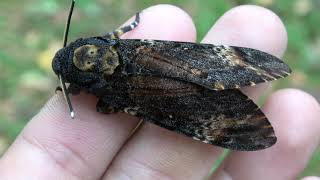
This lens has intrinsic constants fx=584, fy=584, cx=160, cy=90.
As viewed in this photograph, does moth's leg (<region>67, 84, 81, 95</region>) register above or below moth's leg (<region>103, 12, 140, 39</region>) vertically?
below

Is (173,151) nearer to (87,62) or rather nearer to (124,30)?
(87,62)

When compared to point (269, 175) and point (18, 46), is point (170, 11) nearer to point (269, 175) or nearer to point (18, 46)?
point (269, 175)

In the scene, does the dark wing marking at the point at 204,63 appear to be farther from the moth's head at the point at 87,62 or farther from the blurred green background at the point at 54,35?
the blurred green background at the point at 54,35

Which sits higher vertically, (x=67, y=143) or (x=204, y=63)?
(x=204, y=63)

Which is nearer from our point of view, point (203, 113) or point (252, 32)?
point (203, 113)

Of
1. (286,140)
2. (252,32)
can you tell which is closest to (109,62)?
(252,32)

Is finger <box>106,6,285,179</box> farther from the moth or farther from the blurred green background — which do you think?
the blurred green background

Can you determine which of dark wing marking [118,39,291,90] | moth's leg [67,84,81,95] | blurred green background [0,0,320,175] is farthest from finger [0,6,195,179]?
blurred green background [0,0,320,175]

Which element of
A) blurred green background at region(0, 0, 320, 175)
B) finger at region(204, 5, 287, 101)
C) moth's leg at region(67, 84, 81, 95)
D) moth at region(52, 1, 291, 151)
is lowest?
blurred green background at region(0, 0, 320, 175)
